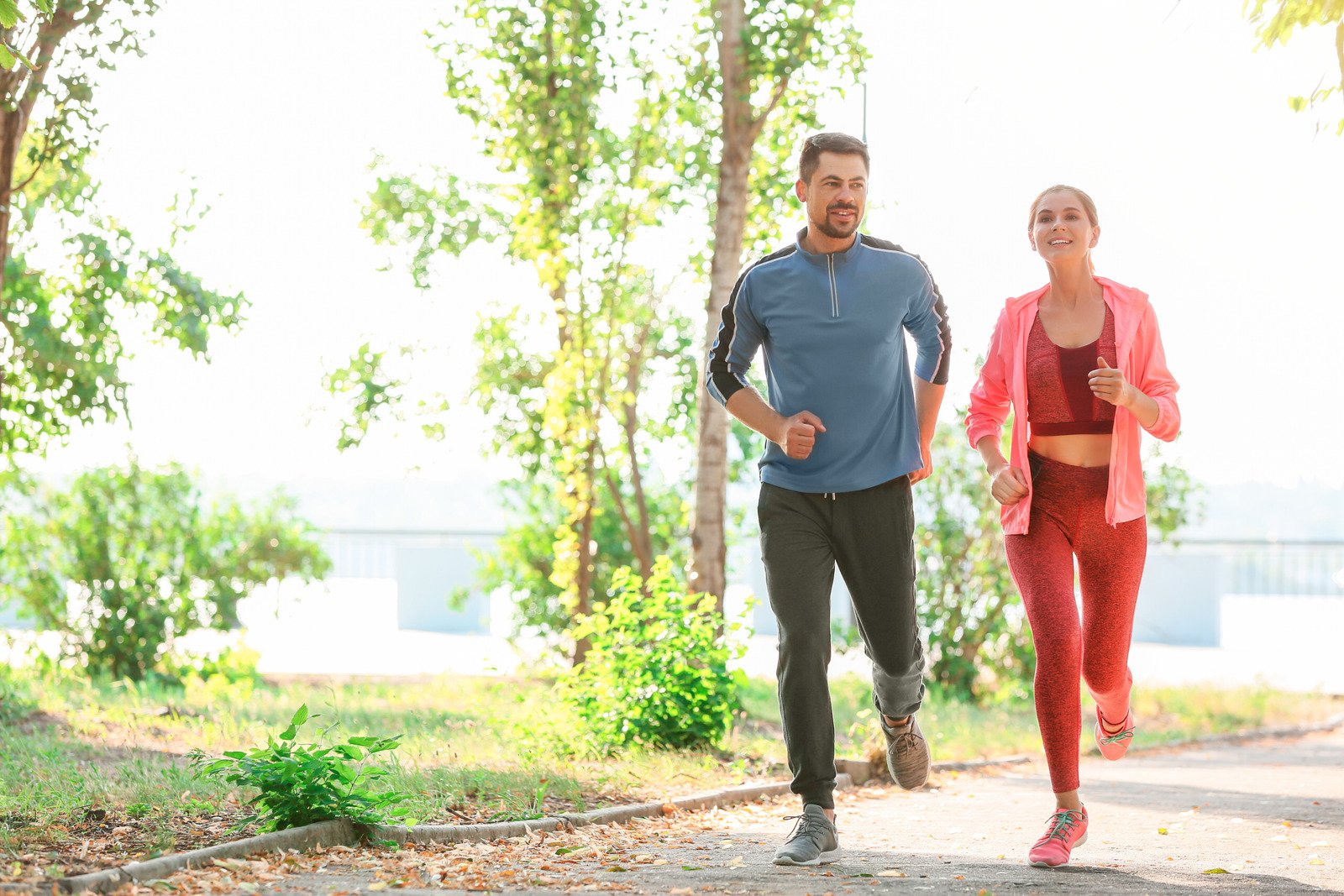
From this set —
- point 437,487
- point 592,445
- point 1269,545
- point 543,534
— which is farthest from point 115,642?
point 1269,545

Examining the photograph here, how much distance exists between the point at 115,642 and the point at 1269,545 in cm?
1495

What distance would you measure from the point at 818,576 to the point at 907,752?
0.73m

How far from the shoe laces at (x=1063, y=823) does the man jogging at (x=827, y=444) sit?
621 millimetres

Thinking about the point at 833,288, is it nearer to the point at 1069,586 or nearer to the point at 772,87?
the point at 1069,586

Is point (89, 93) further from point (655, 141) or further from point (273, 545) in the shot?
point (273, 545)

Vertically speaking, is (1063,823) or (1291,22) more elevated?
(1291,22)

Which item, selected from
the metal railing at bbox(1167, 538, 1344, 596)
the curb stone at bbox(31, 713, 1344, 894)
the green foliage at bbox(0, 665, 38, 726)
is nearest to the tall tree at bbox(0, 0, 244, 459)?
the green foliage at bbox(0, 665, 38, 726)

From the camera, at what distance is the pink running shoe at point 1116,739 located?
439 centimetres

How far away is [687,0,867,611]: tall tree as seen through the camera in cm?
860

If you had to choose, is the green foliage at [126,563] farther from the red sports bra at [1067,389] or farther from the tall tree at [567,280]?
the red sports bra at [1067,389]

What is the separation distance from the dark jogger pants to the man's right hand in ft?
0.75

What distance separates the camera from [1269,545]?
19.1 metres

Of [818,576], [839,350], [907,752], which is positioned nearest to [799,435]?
[839,350]

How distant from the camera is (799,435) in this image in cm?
386
